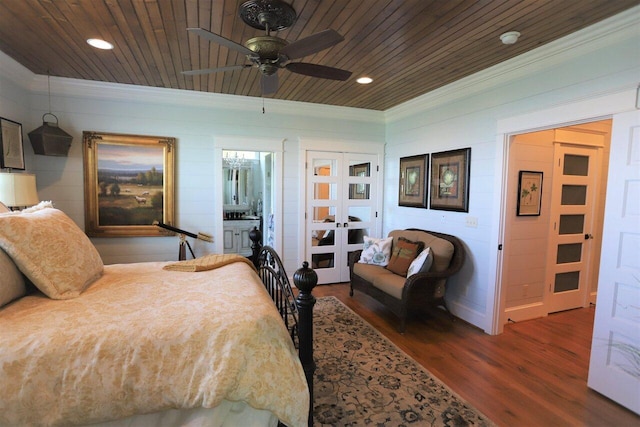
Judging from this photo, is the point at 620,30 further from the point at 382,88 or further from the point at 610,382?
the point at 610,382

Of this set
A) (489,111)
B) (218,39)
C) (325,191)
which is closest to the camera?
(218,39)

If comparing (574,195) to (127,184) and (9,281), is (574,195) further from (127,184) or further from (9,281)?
(127,184)

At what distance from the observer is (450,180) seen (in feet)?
12.8

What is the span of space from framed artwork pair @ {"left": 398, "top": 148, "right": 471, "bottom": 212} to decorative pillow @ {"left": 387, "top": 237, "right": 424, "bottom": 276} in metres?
0.62

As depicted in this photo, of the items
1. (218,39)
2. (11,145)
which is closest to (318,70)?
(218,39)

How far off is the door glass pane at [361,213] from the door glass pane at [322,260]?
72cm

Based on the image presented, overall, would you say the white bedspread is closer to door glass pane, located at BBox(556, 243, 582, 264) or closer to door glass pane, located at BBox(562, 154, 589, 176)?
door glass pane, located at BBox(556, 243, 582, 264)

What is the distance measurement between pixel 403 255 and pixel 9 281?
3.47 meters

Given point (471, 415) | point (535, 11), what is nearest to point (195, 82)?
point (535, 11)

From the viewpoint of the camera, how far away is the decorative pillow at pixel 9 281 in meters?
1.52

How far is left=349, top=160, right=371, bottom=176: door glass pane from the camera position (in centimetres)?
514

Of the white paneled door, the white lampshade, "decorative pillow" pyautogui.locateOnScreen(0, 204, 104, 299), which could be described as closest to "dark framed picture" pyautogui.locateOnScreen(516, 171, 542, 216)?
the white paneled door

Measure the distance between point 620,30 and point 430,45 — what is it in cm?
129

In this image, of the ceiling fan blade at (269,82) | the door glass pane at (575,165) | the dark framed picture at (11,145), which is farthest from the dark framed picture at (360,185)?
the dark framed picture at (11,145)
